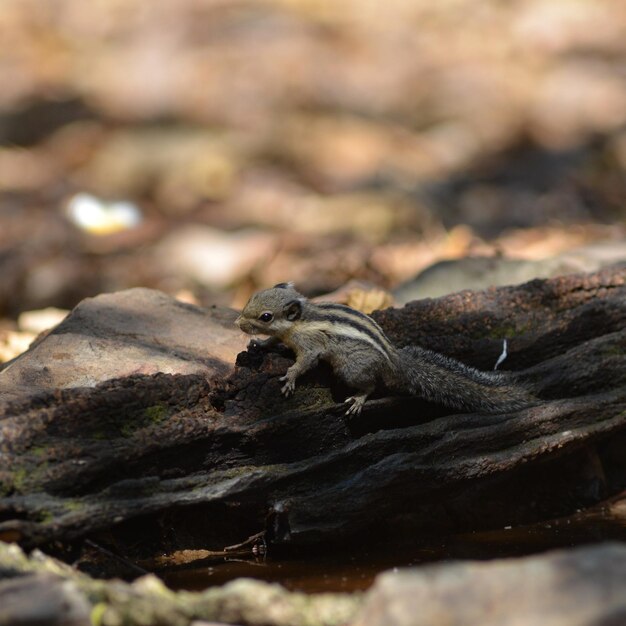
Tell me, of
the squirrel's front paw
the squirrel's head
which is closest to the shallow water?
the squirrel's front paw

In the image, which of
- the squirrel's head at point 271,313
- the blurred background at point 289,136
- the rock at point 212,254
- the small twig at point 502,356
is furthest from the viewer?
the blurred background at point 289,136

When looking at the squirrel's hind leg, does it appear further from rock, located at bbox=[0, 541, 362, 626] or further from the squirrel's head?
rock, located at bbox=[0, 541, 362, 626]

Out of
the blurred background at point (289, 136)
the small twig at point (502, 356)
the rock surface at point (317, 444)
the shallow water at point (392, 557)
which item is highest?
the blurred background at point (289, 136)

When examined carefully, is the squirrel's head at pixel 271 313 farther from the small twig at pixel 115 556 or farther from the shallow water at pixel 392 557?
the small twig at pixel 115 556

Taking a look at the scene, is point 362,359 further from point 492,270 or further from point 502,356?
point 492,270

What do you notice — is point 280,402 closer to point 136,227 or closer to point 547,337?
point 547,337

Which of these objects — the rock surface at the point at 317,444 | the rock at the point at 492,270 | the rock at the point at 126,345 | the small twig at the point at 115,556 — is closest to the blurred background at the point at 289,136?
the rock at the point at 492,270

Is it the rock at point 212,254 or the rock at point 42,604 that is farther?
the rock at point 212,254

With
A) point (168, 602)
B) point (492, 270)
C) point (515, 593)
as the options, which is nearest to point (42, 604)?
point (168, 602)
